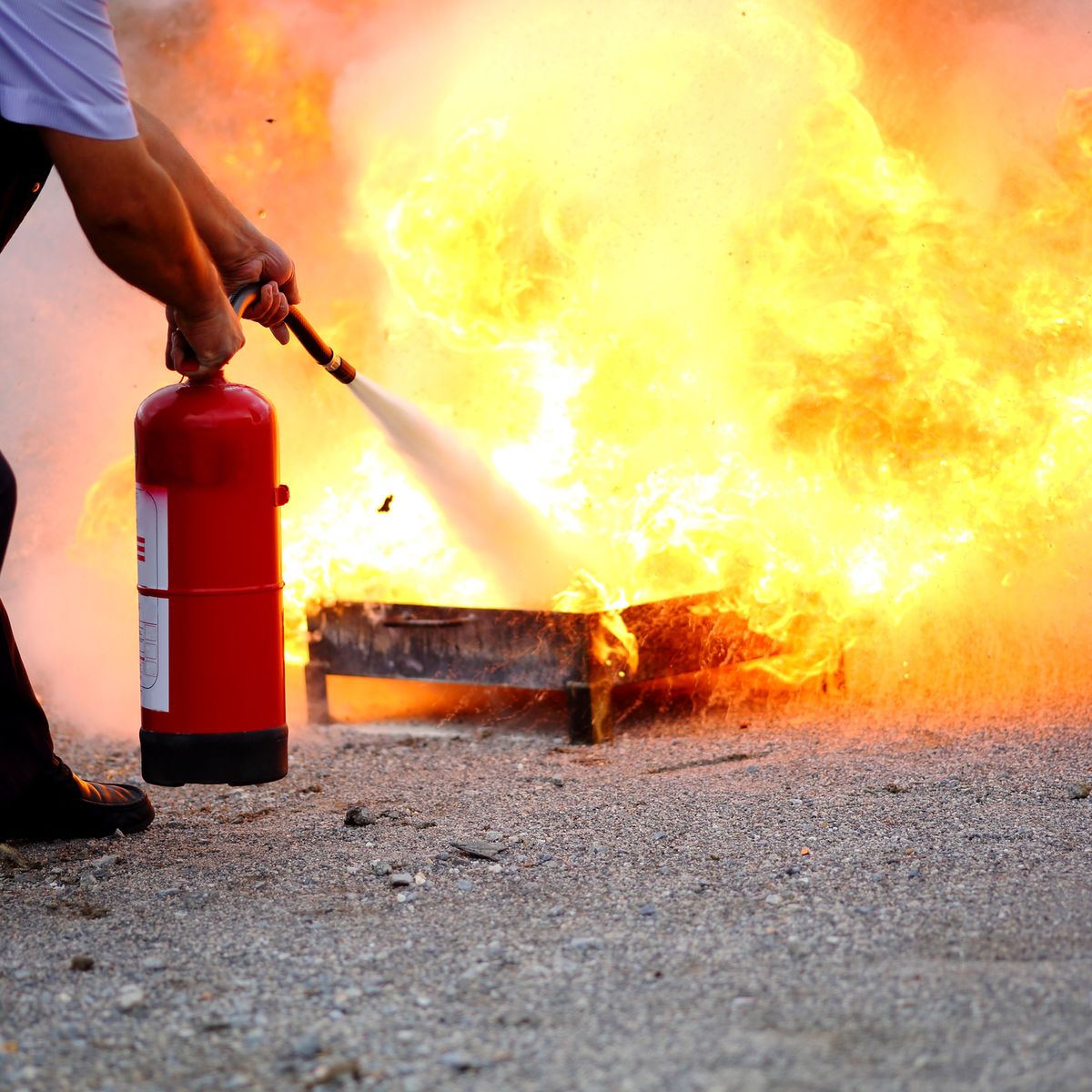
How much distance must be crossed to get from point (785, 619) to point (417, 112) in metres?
2.63

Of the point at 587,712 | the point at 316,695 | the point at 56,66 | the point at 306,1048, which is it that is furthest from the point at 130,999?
the point at 316,695

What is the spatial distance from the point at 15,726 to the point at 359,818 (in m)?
0.91

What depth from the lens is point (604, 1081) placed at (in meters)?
1.95

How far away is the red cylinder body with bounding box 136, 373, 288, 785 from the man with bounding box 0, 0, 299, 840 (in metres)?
0.14

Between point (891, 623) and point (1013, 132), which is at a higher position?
point (1013, 132)

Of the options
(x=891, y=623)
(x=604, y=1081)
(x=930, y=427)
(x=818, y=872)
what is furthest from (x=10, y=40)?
(x=891, y=623)

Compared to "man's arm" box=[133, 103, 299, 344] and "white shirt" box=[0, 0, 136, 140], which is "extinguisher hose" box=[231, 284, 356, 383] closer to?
"man's arm" box=[133, 103, 299, 344]

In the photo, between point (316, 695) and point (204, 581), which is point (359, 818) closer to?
point (204, 581)

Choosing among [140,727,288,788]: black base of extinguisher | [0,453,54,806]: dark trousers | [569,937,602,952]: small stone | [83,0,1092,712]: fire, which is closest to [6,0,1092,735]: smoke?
[83,0,1092,712]: fire

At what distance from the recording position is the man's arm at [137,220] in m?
2.61

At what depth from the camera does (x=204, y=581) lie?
10.2 feet

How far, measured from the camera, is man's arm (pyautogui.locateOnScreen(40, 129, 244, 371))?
2613mm

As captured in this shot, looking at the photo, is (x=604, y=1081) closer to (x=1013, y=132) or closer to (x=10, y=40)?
(x=10, y=40)

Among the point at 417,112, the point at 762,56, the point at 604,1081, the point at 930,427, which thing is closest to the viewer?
A: the point at 604,1081
